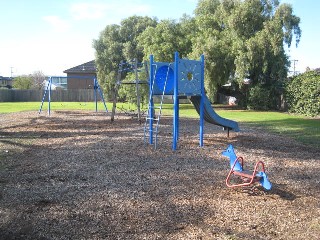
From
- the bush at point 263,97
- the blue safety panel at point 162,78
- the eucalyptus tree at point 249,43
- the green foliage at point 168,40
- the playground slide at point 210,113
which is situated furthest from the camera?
the green foliage at point 168,40

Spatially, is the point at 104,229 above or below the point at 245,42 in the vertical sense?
below

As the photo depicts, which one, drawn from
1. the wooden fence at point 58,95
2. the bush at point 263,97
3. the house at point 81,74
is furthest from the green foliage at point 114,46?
the bush at point 263,97

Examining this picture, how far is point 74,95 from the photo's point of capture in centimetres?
5425

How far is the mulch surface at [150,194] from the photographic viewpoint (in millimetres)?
4551

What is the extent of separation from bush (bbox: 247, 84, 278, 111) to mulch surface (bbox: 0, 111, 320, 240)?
20.6 meters

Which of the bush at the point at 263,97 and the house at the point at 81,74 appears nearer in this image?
the bush at the point at 263,97

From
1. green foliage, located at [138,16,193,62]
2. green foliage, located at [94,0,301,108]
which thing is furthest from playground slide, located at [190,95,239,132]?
green foliage, located at [138,16,193,62]

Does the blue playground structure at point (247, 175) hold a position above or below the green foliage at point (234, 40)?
below

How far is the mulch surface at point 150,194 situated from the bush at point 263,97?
20.6m

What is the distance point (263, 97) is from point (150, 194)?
86.8ft

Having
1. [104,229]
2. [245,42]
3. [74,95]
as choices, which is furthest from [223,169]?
[74,95]

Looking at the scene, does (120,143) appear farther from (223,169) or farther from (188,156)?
(223,169)

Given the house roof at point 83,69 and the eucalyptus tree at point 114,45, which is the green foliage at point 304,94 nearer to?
the eucalyptus tree at point 114,45

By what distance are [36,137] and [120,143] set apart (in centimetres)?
345
